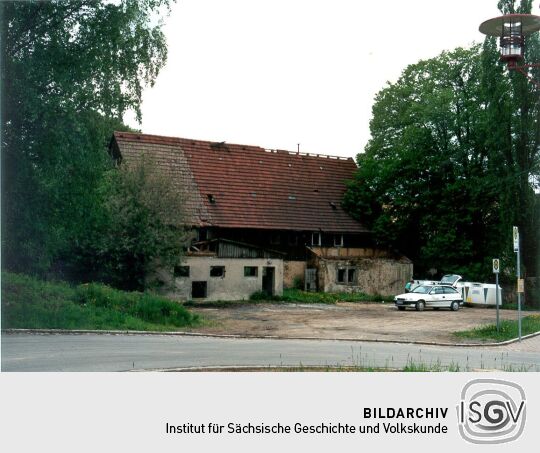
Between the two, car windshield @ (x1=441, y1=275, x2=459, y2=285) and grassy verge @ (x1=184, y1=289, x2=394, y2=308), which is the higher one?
car windshield @ (x1=441, y1=275, x2=459, y2=285)

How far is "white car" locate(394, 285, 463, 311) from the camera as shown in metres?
35.0

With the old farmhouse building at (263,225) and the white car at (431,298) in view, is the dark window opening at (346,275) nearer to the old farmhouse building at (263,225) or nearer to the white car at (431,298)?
the old farmhouse building at (263,225)

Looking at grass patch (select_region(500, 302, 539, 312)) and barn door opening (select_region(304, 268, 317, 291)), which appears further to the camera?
barn door opening (select_region(304, 268, 317, 291))

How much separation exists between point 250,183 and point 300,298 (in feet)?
36.1

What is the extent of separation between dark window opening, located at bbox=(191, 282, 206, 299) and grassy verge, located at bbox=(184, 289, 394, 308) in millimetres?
1170

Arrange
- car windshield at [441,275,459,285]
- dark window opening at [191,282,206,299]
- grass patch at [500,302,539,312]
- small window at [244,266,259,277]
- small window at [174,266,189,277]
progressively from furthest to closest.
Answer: car windshield at [441,275,459,285] < small window at [244,266,259,277] < grass patch at [500,302,539,312] < dark window opening at [191,282,206,299] < small window at [174,266,189,277]

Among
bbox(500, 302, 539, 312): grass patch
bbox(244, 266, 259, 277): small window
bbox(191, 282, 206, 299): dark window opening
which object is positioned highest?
bbox(244, 266, 259, 277): small window

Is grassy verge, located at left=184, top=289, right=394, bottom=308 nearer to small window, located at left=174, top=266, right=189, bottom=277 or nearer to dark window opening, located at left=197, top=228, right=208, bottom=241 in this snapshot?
small window, located at left=174, top=266, right=189, bottom=277

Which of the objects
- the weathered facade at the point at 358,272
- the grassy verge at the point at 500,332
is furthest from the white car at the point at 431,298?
the grassy verge at the point at 500,332

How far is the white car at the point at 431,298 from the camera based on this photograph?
35.0 m
